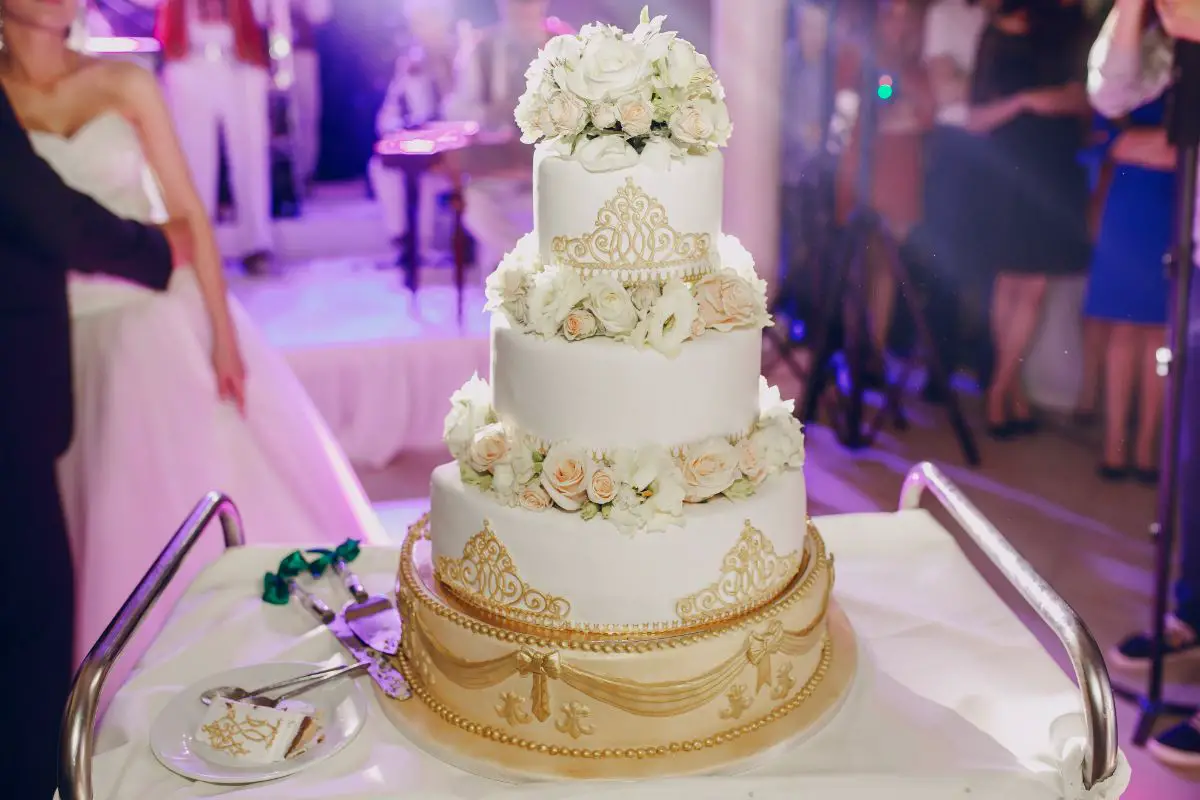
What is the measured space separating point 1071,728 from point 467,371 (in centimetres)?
346

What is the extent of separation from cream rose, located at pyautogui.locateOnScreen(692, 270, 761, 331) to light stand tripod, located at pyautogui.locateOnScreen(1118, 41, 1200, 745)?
1.90m

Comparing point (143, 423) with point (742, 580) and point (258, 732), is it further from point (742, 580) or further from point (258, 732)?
point (742, 580)

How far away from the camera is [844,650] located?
2.17m

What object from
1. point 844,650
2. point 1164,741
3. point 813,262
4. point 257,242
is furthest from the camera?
point 813,262

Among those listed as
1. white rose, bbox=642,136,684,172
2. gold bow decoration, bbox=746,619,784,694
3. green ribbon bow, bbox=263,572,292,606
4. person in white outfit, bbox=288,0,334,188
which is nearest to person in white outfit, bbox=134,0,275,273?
person in white outfit, bbox=288,0,334,188

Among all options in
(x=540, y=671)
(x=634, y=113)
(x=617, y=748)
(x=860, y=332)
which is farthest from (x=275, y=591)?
(x=860, y=332)

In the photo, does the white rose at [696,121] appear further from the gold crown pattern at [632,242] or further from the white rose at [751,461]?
the white rose at [751,461]

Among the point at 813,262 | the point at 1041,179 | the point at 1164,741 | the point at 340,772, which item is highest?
the point at 1041,179

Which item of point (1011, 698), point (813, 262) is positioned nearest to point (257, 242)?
point (813, 262)

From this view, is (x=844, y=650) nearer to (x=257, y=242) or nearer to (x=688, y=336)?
(x=688, y=336)

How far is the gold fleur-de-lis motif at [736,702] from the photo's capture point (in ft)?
6.36

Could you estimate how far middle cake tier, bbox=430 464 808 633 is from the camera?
74.7 inches

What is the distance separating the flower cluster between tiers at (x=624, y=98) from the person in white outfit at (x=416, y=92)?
10.4ft

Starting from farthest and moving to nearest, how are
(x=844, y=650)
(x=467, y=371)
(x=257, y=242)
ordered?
(x=467, y=371)
(x=257, y=242)
(x=844, y=650)
